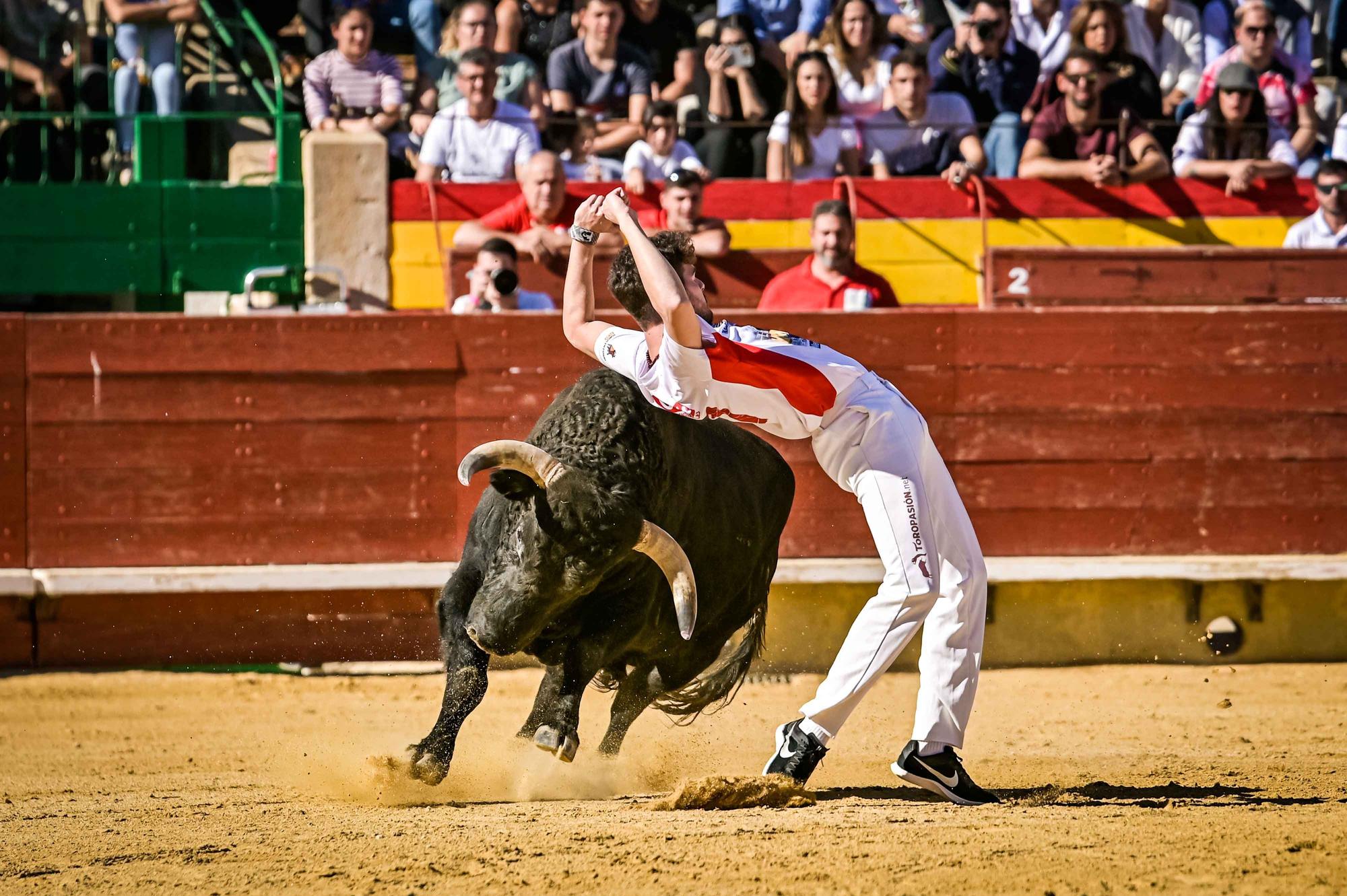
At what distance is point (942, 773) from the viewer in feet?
12.5

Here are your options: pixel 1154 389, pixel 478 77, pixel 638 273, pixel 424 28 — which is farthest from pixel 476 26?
pixel 638 273

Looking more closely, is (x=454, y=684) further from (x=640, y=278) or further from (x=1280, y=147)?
(x=1280, y=147)

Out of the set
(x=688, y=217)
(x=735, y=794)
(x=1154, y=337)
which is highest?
(x=688, y=217)

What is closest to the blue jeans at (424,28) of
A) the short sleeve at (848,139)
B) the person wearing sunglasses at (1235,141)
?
the short sleeve at (848,139)

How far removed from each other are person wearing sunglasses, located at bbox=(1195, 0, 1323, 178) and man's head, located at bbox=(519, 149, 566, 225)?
368cm

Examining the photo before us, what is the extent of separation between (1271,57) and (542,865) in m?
7.15

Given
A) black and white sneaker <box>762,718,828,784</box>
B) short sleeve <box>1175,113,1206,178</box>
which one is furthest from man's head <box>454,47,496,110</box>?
black and white sneaker <box>762,718,828,784</box>

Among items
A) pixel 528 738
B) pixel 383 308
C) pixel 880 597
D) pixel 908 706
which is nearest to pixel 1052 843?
pixel 880 597

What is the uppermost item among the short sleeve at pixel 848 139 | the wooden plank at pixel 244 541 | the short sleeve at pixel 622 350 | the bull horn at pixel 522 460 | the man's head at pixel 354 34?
the man's head at pixel 354 34

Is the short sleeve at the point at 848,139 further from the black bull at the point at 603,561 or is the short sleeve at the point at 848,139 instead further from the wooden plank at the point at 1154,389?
the black bull at the point at 603,561

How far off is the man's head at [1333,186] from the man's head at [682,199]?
3.14 metres

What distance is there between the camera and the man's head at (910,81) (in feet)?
25.5

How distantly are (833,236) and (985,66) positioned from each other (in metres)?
2.28

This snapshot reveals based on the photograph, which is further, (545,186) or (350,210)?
(350,210)
